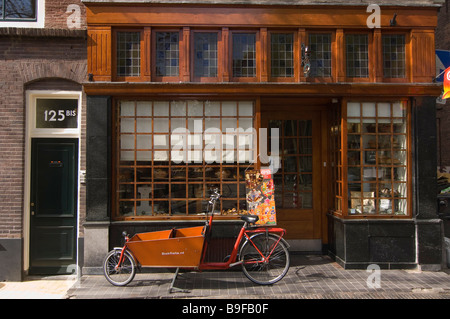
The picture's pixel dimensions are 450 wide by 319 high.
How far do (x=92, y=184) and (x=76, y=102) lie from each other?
5.76 ft

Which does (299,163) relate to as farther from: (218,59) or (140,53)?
(140,53)

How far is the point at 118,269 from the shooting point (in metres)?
6.01

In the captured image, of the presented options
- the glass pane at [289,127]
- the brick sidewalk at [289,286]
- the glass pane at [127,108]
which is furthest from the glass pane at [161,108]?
the brick sidewalk at [289,286]

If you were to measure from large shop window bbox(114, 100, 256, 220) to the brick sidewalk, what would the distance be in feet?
4.16

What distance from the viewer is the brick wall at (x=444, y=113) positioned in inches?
440

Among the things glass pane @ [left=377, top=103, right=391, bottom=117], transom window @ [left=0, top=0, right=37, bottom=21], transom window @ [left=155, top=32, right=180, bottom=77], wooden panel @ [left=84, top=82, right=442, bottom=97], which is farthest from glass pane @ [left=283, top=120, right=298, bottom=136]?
transom window @ [left=0, top=0, right=37, bottom=21]

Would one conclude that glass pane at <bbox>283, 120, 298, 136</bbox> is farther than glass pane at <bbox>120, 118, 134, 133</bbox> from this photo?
Yes

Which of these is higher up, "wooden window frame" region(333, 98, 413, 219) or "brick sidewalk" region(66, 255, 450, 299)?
"wooden window frame" region(333, 98, 413, 219)

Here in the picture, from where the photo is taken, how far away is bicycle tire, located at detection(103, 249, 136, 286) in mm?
6039

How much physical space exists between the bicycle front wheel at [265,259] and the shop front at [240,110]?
76 centimetres

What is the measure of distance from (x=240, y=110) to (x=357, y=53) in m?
2.66

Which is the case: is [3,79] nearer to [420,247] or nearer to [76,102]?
[76,102]

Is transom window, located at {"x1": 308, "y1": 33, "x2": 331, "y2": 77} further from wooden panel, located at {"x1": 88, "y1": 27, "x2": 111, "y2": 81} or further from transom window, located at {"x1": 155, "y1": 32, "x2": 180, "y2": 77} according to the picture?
wooden panel, located at {"x1": 88, "y1": 27, "x2": 111, "y2": 81}

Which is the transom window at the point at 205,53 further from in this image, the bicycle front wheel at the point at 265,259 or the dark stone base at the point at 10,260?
the dark stone base at the point at 10,260
